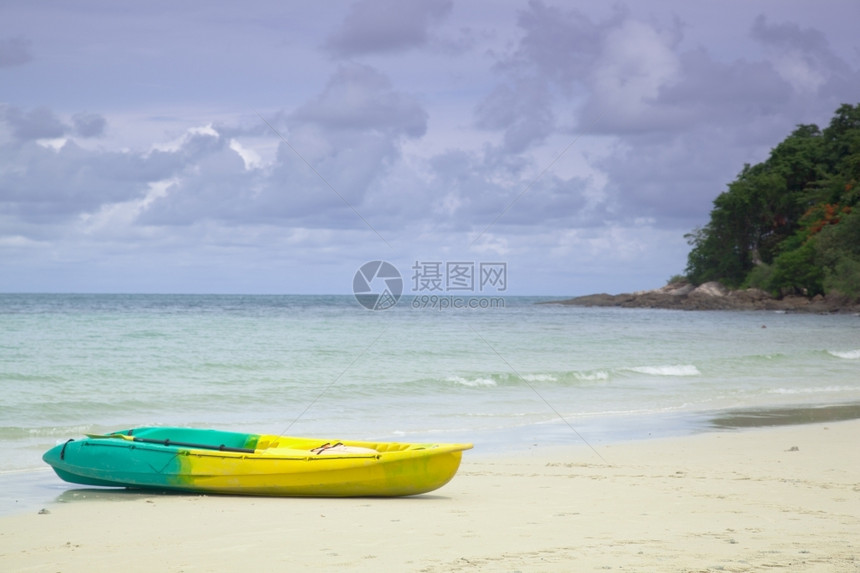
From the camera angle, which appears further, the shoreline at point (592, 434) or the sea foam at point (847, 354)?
the sea foam at point (847, 354)

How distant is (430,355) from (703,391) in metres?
9.29

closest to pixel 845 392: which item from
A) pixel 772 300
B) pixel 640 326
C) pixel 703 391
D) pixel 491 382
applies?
pixel 703 391

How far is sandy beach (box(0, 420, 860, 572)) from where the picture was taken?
6.02 meters

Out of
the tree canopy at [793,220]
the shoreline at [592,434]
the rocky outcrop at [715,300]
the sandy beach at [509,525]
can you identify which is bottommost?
the shoreline at [592,434]

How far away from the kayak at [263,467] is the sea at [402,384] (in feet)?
2.18

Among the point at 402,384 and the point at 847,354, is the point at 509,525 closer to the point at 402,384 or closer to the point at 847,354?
the point at 402,384

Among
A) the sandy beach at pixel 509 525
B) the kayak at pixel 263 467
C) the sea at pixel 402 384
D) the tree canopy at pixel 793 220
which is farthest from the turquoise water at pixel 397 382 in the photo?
the tree canopy at pixel 793 220

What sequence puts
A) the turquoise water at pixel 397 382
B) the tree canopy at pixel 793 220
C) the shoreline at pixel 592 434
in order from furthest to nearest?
the tree canopy at pixel 793 220 < the turquoise water at pixel 397 382 < the shoreline at pixel 592 434

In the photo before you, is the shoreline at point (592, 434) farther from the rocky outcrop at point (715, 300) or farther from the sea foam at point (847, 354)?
the rocky outcrop at point (715, 300)

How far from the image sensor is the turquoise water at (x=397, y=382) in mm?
14039

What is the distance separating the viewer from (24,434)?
12.6 m

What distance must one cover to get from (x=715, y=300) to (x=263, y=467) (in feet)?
227

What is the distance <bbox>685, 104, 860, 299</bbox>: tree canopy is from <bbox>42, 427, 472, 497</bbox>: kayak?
5669 centimetres

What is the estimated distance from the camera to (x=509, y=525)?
716 centimetres
